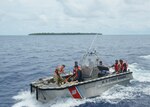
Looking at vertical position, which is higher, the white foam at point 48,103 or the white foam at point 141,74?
the white foam at point 141,74

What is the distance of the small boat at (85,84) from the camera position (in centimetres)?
1526

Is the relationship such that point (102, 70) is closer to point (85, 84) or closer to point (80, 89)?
point (85, 84)

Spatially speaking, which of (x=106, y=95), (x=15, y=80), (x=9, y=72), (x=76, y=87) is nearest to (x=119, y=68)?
(x=106, y=95)

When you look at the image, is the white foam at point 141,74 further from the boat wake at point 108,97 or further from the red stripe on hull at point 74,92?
the red stripe on hull at point 74,92

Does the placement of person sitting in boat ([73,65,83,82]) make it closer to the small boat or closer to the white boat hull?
the small boat

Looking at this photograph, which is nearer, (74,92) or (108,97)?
(74,92)

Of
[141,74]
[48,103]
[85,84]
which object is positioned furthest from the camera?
[141,74]

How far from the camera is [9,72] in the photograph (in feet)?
84.3

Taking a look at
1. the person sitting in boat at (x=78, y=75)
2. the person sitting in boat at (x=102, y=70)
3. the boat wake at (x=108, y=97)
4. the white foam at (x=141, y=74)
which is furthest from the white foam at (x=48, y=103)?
the white foam at (x=141, y=74)

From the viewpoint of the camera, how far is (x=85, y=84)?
16391 mm

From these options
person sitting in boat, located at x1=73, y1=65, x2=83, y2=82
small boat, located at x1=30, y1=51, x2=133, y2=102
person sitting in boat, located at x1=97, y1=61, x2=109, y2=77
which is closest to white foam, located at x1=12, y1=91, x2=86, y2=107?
small boat, located at x1=30, y1=51, x2=133, y2=102

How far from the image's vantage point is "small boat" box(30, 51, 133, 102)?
15.3m

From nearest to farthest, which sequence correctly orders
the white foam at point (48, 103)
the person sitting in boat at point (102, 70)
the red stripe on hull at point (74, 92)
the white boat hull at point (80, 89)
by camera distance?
the white boat hull at point (80, 89) < the white foam at point (48, 103) < the red stripe on hull at point (74, 92) < the person sitting in boat at point (102, 70)

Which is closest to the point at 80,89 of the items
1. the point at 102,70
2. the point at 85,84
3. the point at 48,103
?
the point at 85,84
